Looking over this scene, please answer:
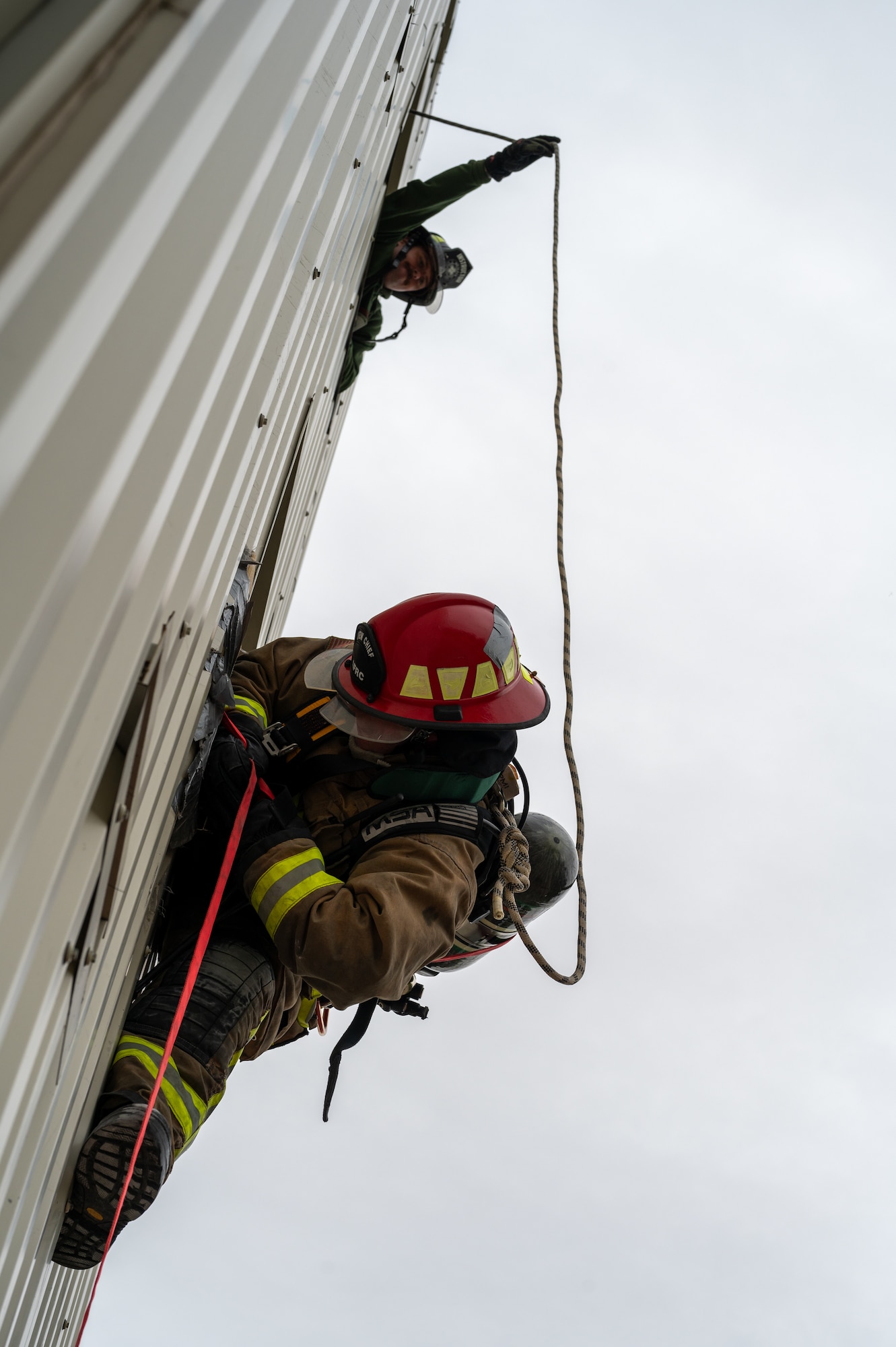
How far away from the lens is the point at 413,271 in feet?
20.1

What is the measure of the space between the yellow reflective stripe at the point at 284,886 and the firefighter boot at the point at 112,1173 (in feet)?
1.79

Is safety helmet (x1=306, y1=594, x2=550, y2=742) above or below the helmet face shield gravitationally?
above

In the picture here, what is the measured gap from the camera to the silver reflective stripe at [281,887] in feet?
8.41

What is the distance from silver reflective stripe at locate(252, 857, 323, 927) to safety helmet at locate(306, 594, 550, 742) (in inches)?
24.7

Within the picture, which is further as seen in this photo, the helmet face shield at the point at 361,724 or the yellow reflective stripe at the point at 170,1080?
the helmet face shield at the point at 361,724

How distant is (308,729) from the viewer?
10.6 ft

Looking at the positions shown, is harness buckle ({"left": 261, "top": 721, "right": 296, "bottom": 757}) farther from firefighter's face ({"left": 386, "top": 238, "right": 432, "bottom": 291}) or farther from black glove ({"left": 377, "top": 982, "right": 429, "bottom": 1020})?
firefighter's face ({"left": 386, "top": 238, "right": 432, "bottom": 291})

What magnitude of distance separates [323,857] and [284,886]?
0.35 metres

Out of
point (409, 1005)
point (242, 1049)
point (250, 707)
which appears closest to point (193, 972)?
point (242, 1049)

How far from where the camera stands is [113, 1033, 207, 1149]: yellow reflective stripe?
2506 millimetres

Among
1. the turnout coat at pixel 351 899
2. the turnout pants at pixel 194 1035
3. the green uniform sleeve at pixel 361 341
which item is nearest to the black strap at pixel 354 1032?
the turnout coat at pixel 351 899

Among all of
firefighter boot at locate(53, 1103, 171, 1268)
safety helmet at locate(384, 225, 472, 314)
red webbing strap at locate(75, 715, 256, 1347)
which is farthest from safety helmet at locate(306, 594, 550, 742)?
safety helmet at locate(384, 225, 472, 314)

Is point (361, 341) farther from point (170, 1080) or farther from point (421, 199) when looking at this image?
point (170, 1080)

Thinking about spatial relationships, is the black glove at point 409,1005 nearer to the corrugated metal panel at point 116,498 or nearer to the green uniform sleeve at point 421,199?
the corrugated metal panel at point 116,498
